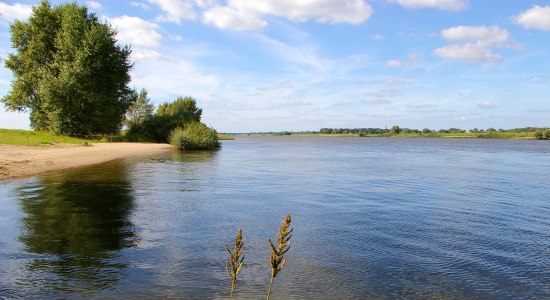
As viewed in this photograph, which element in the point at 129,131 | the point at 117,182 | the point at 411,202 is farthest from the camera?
the point at 129,131

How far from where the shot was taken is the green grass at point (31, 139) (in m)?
44.2

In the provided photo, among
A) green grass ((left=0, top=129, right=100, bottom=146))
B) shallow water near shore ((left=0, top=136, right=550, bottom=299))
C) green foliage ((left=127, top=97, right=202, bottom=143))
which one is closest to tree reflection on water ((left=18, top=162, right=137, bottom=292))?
shallow water near shore ((left=0, top=136, right=550, bottom=299))

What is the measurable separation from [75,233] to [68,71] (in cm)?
5208

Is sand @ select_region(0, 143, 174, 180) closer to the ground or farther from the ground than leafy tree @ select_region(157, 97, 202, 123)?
closer to the ground

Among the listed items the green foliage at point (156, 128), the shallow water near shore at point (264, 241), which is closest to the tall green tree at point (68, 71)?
the green foliage at point (156, 128)

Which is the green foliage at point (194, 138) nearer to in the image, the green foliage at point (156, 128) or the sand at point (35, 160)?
the green foliage at point (156, 128)

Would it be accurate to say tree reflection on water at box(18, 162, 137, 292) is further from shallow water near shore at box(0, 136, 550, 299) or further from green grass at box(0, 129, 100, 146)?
green grass at box(0, 129, 100, 146)

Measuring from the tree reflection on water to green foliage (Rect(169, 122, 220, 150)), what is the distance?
4041 centimetres

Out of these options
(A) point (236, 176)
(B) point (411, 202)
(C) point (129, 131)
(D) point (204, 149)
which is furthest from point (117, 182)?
(C) point (129, 131)

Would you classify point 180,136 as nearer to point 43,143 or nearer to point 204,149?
point 204,149

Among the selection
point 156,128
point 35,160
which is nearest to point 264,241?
point 35,160

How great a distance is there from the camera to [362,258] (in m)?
11.0

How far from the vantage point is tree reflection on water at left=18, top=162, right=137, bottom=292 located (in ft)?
29.7

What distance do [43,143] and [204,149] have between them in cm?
2705
